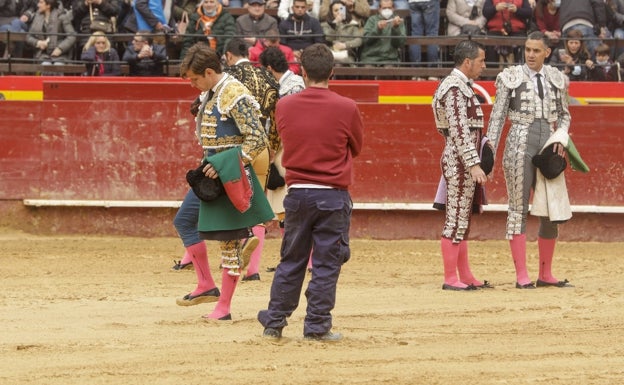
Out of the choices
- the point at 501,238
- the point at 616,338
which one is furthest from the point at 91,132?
the point at 616,338

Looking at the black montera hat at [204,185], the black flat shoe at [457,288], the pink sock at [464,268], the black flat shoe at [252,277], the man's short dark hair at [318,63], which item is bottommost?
the black flat shoe at [252,277]

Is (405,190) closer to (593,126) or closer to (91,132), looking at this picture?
(593,126)

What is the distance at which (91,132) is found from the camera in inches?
490

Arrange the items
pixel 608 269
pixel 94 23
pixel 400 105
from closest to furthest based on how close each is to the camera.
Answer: pixel 608 269 < pixel 400 105 < pixel 94 23

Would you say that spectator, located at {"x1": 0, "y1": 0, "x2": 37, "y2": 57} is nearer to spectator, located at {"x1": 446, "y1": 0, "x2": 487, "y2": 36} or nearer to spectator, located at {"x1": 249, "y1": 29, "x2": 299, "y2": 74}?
spectator, located at {"x1": 249, "y1": 29, "x2": 299, "y2": 74}

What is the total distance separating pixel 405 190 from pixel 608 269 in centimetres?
235

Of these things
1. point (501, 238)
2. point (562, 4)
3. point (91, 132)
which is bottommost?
point (501, 238)

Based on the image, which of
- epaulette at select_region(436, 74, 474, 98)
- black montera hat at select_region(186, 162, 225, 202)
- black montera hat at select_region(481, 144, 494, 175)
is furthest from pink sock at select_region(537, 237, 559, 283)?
black montera hat at select_region(186, 162, 225, 202)

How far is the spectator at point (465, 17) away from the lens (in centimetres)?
1501

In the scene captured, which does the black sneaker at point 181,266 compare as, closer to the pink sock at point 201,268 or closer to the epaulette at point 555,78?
the pink sock at point 201,268

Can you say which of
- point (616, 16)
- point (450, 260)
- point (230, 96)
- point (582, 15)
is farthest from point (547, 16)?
point (230, 96)

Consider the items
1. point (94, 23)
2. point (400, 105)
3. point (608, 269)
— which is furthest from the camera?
point (94, 23)

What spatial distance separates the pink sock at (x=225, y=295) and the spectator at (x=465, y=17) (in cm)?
793

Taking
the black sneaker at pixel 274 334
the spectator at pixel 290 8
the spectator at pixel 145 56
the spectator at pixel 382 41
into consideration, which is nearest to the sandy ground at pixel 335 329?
the black sneaker at pixel 274 334
